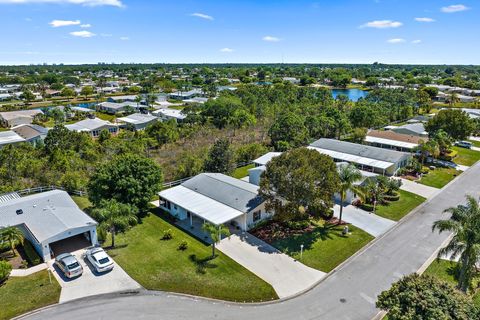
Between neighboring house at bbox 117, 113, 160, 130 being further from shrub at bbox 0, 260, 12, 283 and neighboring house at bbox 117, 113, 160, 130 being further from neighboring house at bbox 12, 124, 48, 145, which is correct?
shrub at bbox 0, 260, 12, 283

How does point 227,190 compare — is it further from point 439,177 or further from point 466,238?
point 439,177

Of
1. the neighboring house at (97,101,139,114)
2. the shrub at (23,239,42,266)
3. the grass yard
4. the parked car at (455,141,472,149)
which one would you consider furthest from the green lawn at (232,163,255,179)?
the neighboring house at (97,101,139,114)

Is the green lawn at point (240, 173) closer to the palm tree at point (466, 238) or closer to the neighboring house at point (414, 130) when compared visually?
the palm tree at point (466, 238)

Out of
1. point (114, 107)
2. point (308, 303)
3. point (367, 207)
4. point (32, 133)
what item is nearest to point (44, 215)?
point (308, 303)

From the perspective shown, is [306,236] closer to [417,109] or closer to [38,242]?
[38,242]

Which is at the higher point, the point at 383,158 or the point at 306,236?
the point at 383,158

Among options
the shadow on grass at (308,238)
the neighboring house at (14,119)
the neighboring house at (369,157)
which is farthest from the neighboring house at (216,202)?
the neighboring house at (14,119)

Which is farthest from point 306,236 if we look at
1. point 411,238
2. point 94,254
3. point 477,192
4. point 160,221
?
point 477,192
